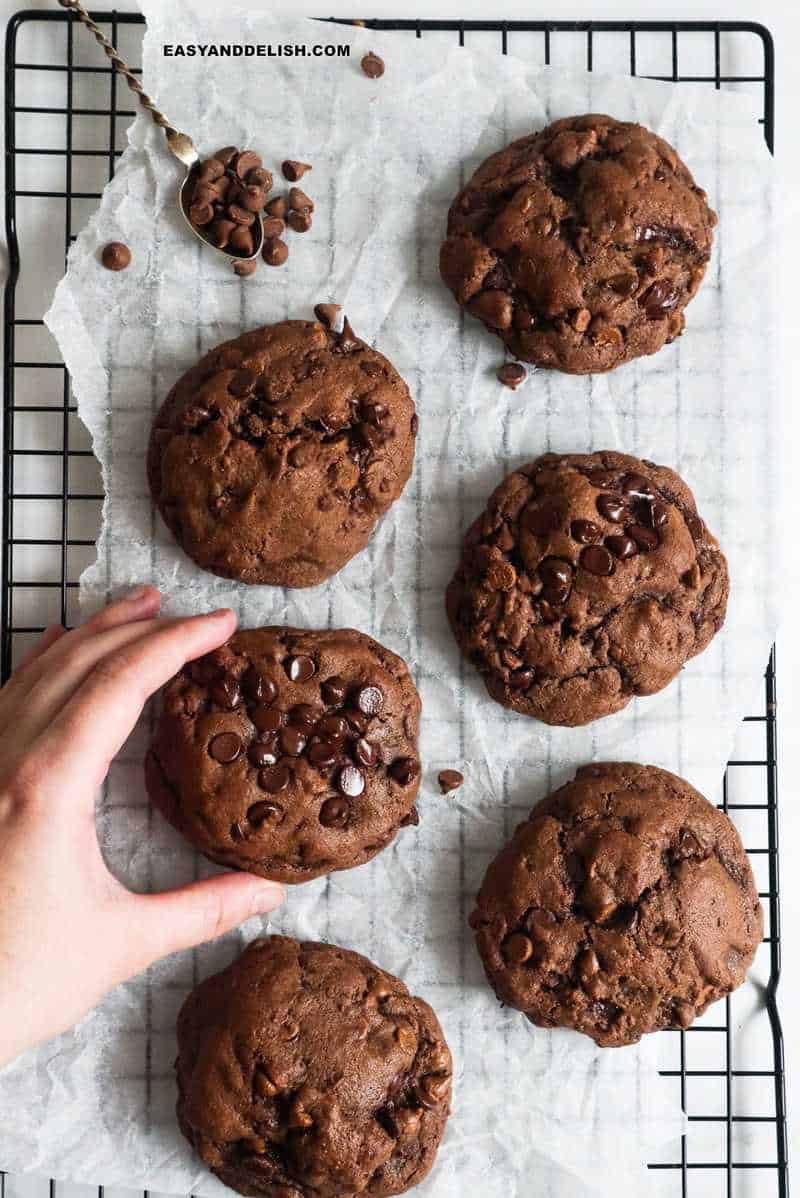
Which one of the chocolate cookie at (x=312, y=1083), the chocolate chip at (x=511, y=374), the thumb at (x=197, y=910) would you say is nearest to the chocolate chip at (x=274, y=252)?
the chocolate chip at (x=511, y=374)

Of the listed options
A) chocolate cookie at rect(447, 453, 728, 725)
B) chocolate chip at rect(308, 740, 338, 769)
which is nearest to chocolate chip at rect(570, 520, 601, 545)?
chocolate cookie at rect(447, 453, 728, 725)

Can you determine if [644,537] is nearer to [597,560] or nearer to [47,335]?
[597,560]

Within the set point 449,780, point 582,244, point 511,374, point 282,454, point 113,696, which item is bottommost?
point 449,780

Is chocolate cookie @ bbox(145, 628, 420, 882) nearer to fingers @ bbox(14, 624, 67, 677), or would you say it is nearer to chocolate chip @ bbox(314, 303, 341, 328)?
fingers @ bbox(14, 624, 67, 677)

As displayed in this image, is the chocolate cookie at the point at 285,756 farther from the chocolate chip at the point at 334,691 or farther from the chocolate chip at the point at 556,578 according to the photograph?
the chocolate chip at the point at 556,578

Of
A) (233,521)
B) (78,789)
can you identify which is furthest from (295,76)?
(78,789)

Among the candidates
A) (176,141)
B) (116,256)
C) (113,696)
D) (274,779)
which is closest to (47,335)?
(116,256)
